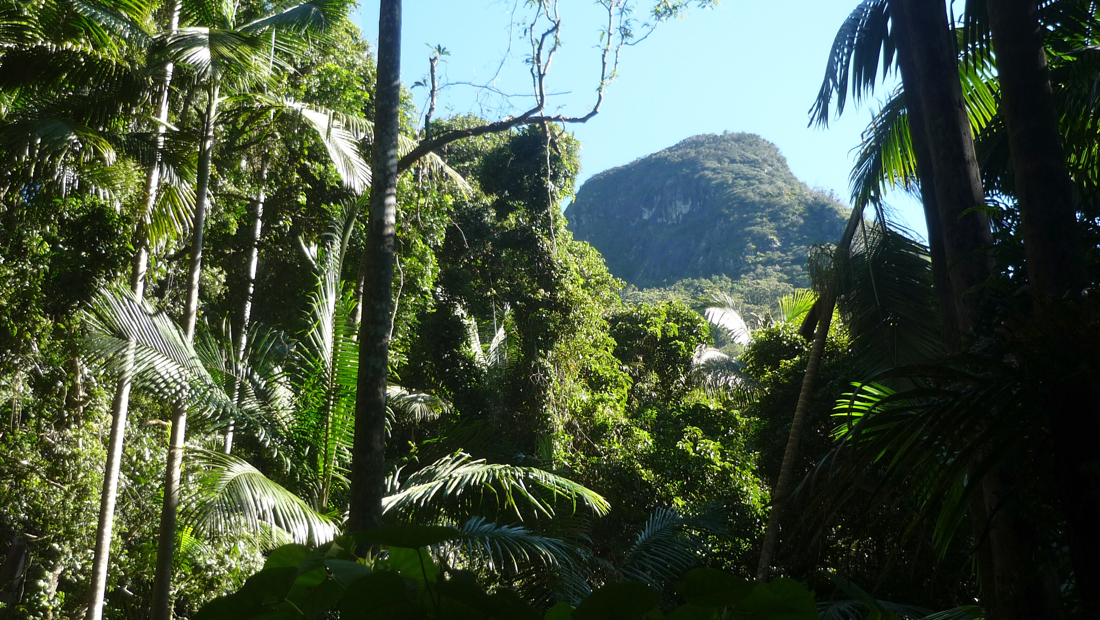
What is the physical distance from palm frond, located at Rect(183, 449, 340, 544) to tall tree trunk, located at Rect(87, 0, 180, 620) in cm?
185

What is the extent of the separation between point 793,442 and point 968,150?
160 inches

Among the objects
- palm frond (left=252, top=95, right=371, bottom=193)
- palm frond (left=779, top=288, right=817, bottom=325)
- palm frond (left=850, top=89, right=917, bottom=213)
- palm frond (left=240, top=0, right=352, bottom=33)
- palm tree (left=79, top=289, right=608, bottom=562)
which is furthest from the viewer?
palm frond (left=779, top=288, right=817, bottom=325)

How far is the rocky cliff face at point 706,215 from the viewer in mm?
33594

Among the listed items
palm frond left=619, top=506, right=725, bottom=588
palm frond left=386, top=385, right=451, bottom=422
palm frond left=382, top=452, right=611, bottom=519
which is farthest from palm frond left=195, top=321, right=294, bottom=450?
palm frond left=619, top=506, right=725, bottom=588

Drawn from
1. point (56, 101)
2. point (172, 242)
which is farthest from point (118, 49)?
point (172, 242)

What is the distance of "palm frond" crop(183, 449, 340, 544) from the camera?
204 inches

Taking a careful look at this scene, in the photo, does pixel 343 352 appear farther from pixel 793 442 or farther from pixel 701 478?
pixel 701 478

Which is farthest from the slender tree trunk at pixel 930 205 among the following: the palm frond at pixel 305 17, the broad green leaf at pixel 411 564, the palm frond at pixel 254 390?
the palm frond at pixel 305 17

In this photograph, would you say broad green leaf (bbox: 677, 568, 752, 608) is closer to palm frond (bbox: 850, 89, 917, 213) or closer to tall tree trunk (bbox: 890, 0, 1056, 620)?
tall tree trunk (bbox: 890, 0, 1056, 620)

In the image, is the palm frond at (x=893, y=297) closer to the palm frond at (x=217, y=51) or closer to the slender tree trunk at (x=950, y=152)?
the slender tree trunk at (x=950, y=152)

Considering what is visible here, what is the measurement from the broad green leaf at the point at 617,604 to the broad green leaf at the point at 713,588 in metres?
0.04

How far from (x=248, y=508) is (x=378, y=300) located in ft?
5.96

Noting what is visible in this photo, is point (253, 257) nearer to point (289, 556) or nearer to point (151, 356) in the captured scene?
point (151, 356)

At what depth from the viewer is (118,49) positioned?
25.0 feet
